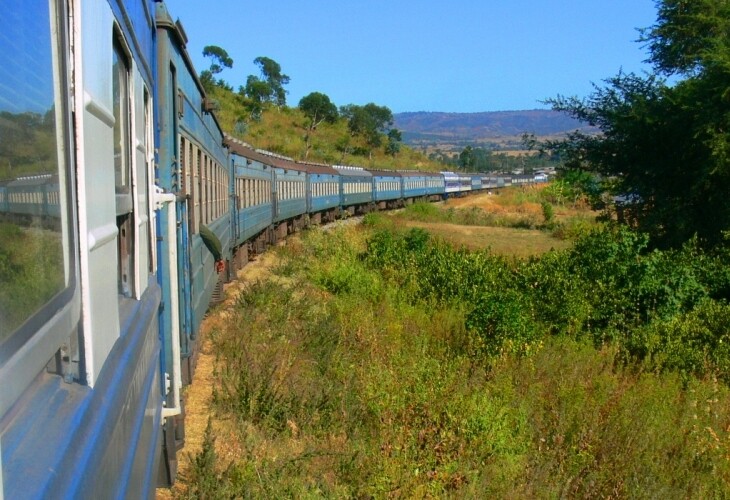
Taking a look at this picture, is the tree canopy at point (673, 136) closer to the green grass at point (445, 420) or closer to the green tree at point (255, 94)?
the green grass at point (445, 420)

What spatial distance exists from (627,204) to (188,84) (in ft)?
42.4

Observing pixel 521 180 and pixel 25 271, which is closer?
pixel 25 271

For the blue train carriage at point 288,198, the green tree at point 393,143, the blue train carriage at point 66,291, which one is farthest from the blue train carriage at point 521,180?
the blue train carriage at point 66,291

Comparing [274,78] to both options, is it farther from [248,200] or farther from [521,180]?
[248,200]

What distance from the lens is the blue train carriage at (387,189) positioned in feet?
129

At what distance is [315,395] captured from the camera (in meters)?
6.98

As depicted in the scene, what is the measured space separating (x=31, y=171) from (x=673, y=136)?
15618 mm

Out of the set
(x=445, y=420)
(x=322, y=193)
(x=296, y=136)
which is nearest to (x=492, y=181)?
(x=296, y=136)

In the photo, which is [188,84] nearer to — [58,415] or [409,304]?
[58,415]

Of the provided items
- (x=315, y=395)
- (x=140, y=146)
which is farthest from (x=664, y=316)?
(x=140, y=146)

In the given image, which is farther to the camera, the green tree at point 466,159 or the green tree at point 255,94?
the green tree at point 466,159

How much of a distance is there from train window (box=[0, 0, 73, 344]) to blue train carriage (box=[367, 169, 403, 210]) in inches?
1463

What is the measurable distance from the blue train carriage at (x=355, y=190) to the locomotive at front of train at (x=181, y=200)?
2445 cm

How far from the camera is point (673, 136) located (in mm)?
15312
